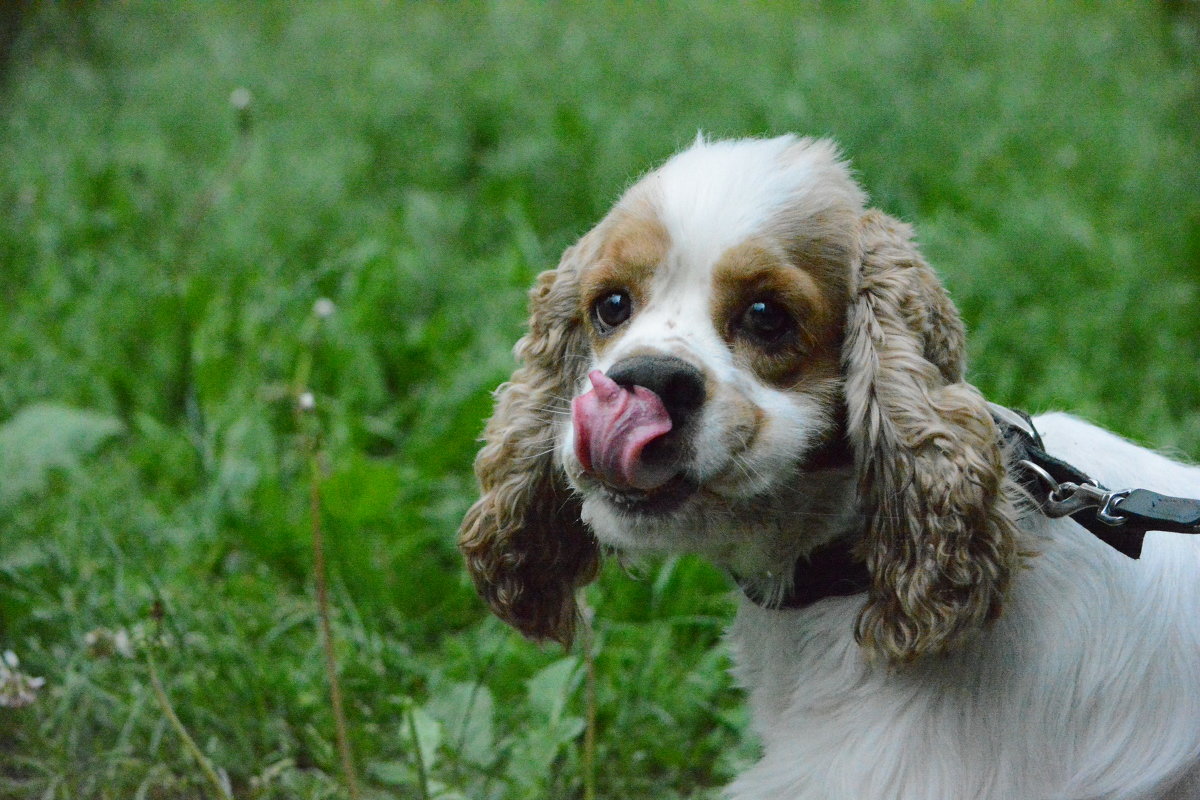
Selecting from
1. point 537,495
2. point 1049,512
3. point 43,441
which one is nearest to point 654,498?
point 537,495

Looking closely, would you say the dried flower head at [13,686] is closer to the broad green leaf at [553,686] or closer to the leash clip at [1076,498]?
the broad green leaf at [553,686]

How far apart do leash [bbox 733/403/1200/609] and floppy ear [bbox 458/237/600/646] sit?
1.64 ft

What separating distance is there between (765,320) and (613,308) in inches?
14.9

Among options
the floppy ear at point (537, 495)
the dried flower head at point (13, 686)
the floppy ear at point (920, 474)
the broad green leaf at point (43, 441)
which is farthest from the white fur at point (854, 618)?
the broad green leaf at point (43, 441)

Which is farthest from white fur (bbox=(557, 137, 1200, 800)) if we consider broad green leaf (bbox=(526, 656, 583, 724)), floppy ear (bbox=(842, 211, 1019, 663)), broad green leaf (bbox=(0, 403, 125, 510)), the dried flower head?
broad green leaf (bbox=(0, 403, 125, 510))

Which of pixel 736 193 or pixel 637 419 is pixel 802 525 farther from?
pixel 736 193

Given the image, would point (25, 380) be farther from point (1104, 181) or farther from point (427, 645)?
point (1104, 181)

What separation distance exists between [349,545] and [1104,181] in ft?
17.6

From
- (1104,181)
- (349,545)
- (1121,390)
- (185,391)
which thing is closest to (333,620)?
(349,545)

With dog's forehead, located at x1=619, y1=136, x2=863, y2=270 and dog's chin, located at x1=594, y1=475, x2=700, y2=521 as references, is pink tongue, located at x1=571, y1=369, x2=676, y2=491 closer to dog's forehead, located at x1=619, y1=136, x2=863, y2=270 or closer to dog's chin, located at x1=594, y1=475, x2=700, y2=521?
dog's chin, located at x1=594, y1=475, x2=700, y2=521

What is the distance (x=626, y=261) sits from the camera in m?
2.74

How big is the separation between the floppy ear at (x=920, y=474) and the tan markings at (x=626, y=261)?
0.47m

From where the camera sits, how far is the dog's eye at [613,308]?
9.17 feet

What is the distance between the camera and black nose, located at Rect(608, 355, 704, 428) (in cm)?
244
